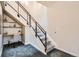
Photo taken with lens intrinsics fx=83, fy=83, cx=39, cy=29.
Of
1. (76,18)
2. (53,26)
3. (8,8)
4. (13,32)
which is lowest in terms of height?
(13,32)

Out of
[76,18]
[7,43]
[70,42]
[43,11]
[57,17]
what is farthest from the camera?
[43,11]

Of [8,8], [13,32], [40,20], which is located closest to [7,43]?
[13,32]

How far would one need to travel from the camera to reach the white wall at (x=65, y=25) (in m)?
3.36

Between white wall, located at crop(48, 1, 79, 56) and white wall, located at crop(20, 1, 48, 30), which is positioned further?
white wall, located at crop(20, 1, 48, 30)

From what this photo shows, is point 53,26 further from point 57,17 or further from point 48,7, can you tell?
point 48,7

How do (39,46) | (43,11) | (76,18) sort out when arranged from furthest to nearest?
(43,11), (39,46), (76,18)

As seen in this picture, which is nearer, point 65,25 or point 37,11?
point 65,25

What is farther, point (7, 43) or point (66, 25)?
point (7, 43)

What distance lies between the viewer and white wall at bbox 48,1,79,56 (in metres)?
3.36

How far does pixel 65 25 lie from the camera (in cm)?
376

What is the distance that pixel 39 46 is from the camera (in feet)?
12.5

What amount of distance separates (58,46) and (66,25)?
1162 mm

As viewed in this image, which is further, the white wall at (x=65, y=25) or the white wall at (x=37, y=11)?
the white wall at (x=37, y=11)

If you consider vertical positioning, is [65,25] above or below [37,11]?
below
